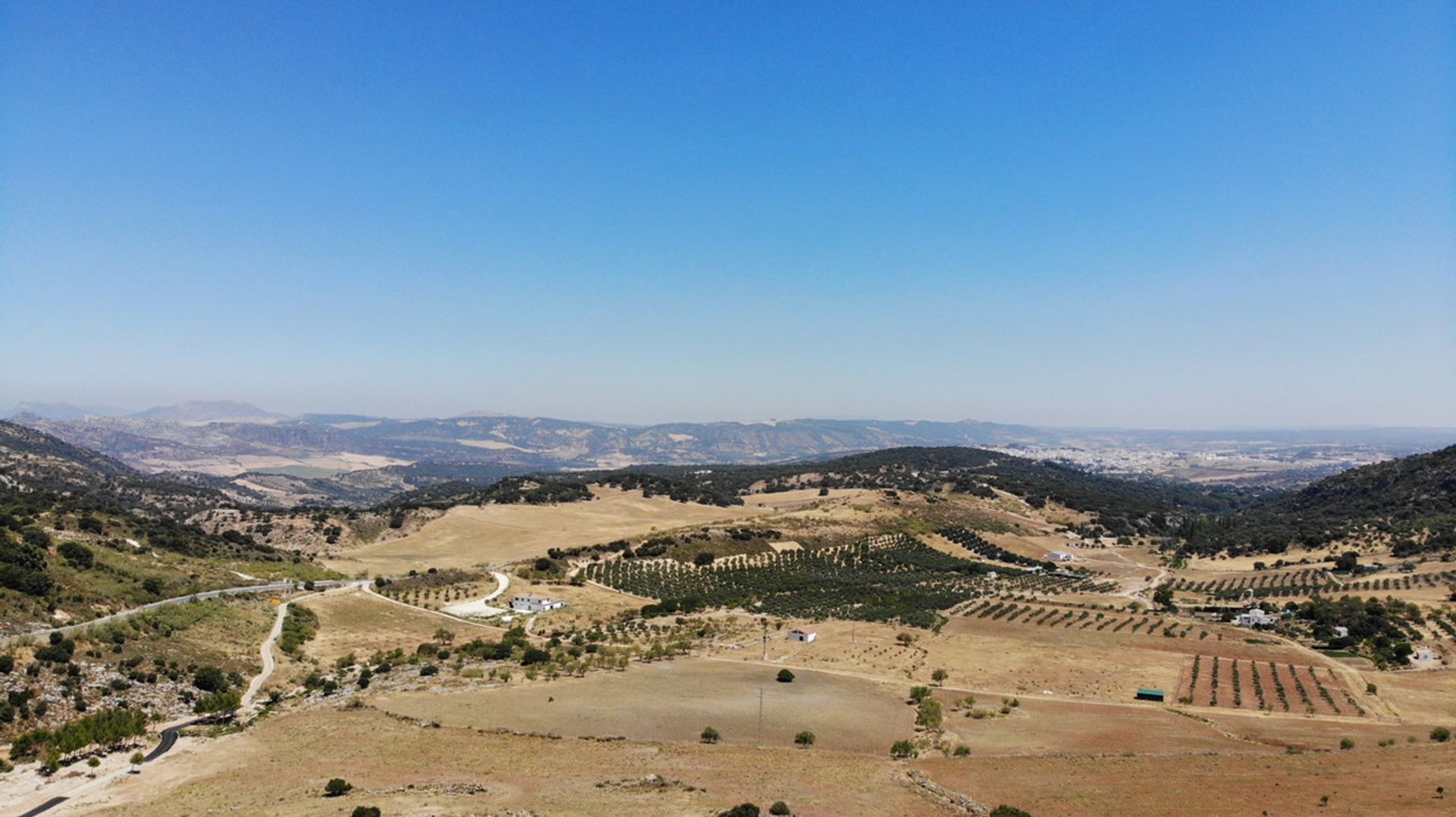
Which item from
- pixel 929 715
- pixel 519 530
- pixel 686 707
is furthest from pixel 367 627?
pixel 519 530

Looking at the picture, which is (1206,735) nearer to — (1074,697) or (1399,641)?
(1074,697)

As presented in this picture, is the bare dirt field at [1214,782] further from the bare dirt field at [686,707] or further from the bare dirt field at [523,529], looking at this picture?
the bare dirt field at [523,529]

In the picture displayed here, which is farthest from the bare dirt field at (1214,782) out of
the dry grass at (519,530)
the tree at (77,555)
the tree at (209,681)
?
the dry grass at (519,530)

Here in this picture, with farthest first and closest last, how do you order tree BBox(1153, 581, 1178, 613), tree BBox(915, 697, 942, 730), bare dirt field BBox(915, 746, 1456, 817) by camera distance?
tree BBox(1153, 581, 1178, 613) < tree BBox(915, 697, 942, 730) < bare dirt field BBox(915, 746, 1456, 817)

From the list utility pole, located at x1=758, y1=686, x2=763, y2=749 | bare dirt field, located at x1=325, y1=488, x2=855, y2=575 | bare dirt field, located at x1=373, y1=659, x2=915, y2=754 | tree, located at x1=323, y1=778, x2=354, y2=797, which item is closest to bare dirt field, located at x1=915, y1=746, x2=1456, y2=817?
bare dirt field, located at x1=373, y1=659, x2=915, y2=754

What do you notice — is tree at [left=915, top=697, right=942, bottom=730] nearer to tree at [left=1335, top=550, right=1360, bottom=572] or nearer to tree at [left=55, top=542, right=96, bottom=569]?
tree at [left=55, top=542, right=96, bottom=569]

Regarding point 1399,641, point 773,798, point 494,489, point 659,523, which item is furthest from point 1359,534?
point 494,489

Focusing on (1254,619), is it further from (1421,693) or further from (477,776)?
(477,776)
